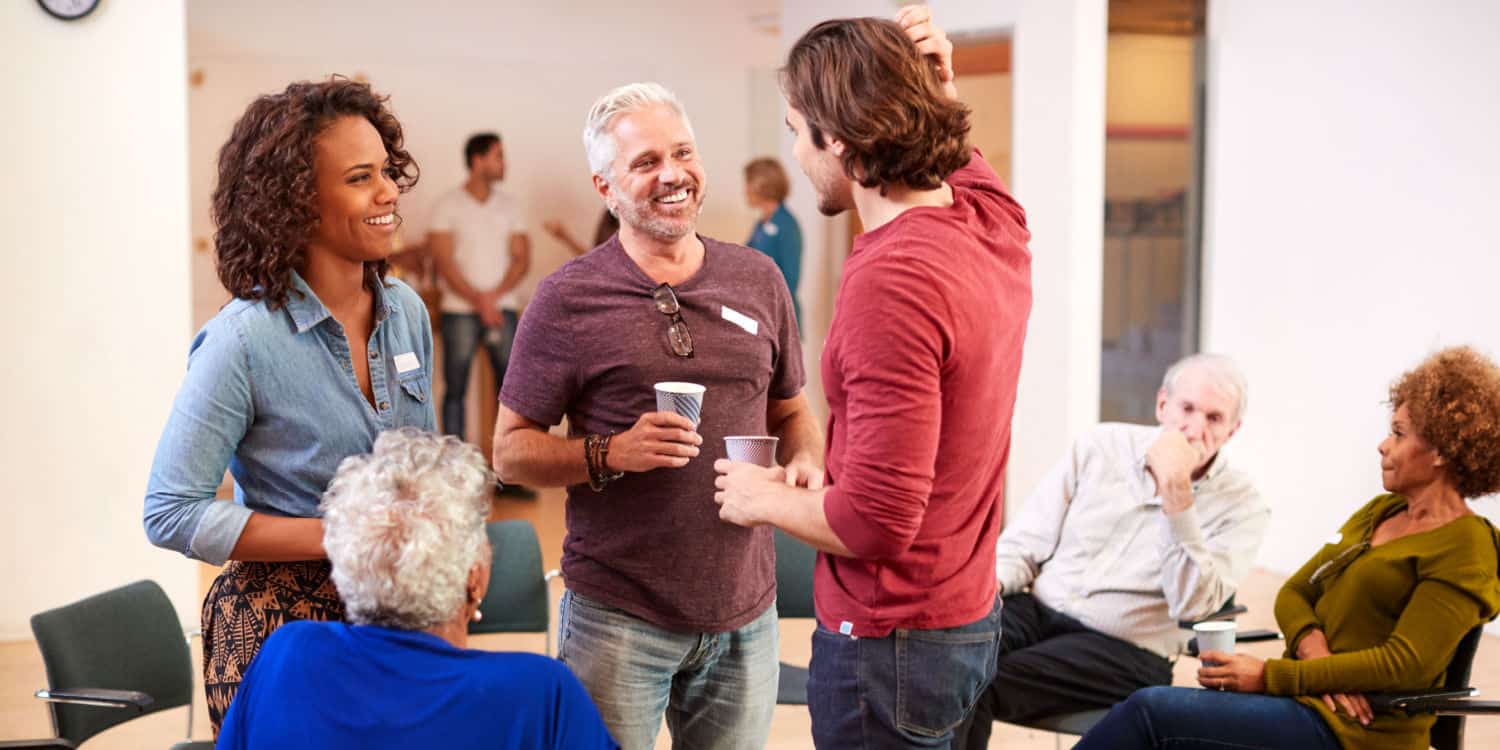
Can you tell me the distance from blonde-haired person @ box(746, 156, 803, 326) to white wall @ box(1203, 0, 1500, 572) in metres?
2.33

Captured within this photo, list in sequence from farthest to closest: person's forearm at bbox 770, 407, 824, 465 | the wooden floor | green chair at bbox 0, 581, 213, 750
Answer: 1. the wooden floor
2. green chair at bbox 0, 581, 213, 750
3. person's forearm at bbox 770, 407, 824, 465

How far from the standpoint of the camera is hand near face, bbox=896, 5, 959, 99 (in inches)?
69.8

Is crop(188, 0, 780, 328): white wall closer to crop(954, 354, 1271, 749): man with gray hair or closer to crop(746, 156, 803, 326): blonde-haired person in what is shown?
crop(746, 156, 803, 326): blonde-haired person

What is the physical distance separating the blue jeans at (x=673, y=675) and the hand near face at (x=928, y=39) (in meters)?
0.95

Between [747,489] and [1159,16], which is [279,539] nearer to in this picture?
[747,489]

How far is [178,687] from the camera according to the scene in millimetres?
3010

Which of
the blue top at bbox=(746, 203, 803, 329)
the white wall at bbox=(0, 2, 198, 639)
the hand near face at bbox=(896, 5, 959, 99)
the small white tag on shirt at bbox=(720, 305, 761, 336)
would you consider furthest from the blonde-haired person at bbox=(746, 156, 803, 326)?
the hand near face at bbox=(896, 5, 959, 99)

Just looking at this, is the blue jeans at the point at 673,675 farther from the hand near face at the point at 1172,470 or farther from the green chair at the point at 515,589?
the green chair at the point at 515,589

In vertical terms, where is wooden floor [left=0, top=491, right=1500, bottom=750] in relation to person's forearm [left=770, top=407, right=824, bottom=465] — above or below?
below

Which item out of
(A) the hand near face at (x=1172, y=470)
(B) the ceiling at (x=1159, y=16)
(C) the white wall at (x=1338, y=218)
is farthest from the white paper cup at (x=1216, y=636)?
(B) the ceiling at (x=1159, y=16)

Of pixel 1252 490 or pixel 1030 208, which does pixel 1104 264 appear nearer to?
pixel 1030 208

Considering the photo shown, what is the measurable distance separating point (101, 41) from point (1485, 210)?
17.5 ft

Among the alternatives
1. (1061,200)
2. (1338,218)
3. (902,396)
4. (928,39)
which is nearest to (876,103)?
(928,39)

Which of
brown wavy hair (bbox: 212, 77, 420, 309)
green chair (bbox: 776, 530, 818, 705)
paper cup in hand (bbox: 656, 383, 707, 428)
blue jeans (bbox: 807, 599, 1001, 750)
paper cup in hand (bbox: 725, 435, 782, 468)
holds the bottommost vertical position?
green chair (bbox: 776, 530, 818, 705)
